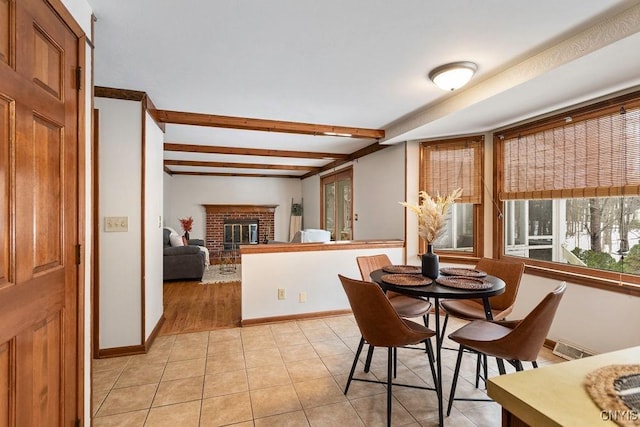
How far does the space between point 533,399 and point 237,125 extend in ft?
11.3

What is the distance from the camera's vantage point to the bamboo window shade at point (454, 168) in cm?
363

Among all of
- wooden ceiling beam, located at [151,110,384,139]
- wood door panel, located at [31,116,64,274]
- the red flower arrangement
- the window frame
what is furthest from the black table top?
the red flower arrangement

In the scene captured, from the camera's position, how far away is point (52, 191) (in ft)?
4.32

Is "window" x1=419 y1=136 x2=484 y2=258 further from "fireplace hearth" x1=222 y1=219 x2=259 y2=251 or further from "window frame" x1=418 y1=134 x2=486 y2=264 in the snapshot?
"fireplace hearth" x1=222 y1=219 x2=259 y2=251

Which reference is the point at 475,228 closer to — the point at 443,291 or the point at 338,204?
the point at 443,291

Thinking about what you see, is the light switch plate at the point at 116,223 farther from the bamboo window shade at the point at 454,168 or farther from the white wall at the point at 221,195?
the white wall at the point at 221,195

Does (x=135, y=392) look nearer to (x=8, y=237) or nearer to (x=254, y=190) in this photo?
(x=8, y=237)

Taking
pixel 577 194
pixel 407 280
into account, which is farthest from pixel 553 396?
pixel 577 194

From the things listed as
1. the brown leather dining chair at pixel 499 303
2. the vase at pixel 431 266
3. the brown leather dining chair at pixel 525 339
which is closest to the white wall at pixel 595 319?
the brown leather dining chair at pixel 499 303

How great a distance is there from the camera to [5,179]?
3.39 ft

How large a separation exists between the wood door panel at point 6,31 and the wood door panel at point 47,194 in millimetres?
236

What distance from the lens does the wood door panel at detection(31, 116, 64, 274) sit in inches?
47.8

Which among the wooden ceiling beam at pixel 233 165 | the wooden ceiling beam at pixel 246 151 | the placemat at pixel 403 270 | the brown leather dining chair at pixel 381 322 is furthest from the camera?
the wooden ceiling beam at pixel 233 165

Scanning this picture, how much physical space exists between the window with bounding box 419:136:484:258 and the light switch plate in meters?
3.32
